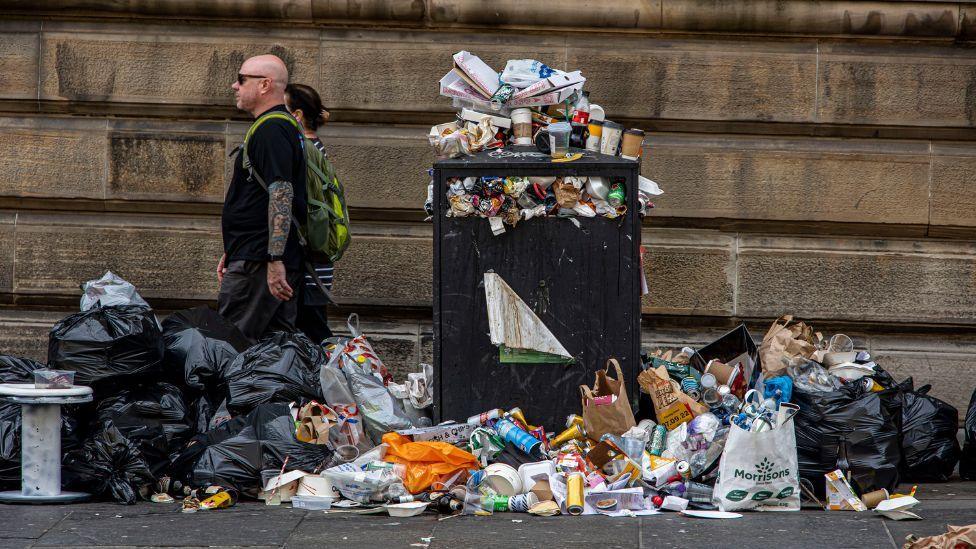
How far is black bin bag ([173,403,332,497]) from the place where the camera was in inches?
179

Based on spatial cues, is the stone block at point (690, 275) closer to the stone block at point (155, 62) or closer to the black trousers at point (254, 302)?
the black trousers at point (254, 302)

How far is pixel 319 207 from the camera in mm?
5586

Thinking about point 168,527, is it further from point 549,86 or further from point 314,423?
point 549,86

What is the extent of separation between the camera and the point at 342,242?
5719 mm

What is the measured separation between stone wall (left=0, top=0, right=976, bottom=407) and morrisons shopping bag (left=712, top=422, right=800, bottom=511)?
234cm

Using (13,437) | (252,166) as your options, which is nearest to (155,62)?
(252,166)

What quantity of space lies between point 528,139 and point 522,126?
0.21 ft

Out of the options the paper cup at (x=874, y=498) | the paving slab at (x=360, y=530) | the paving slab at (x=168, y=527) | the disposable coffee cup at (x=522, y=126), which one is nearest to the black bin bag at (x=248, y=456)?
the paving slab at (x=168, y=527)

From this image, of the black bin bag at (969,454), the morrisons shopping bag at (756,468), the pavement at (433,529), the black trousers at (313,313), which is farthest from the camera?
the black trousers at (313,313)

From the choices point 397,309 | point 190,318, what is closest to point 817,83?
point 397,309

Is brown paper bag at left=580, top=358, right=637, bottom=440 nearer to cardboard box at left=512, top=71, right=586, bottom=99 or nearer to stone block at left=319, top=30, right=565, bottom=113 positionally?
cardboard box at left=512, top=71, right=586, bottom=99

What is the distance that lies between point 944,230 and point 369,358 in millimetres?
3441

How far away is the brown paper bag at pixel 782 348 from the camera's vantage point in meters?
4.94

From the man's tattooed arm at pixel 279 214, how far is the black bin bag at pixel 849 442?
2383 mm
